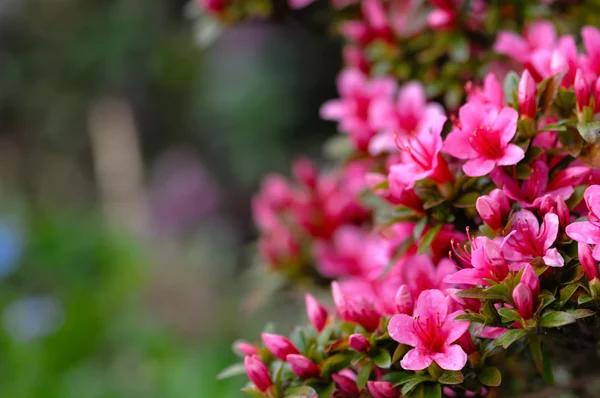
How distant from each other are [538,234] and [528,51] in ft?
1.29

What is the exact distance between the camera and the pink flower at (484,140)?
798 millimetres

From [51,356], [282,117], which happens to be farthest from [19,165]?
[51,356]

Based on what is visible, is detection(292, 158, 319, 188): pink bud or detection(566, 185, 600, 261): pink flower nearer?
detection(566, 185, 600, 261): pink flower

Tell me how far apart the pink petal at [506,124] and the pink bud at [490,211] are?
71 mm

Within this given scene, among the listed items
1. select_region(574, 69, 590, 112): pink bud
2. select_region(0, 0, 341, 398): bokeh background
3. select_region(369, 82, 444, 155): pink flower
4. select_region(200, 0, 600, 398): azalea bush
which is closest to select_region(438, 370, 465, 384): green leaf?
select_region(200, 0, 600, 398): azalea bush

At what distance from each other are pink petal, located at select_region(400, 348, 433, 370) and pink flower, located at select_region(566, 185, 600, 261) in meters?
0.19

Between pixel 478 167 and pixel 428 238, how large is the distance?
0.10 meters

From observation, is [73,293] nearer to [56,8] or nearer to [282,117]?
[282,117]

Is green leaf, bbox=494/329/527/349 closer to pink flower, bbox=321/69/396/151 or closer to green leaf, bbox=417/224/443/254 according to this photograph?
green leaf, bbox=417/224/443/254

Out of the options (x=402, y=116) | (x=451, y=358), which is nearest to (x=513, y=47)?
(x=402, y=116)

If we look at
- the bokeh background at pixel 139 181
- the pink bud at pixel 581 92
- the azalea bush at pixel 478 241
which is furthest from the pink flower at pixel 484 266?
the bokeh background at pixel 139 181

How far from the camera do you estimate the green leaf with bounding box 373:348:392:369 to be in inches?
30.9

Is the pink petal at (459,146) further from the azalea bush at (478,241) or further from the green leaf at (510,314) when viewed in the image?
the green leaf at (510,314)

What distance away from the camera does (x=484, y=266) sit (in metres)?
0.75
